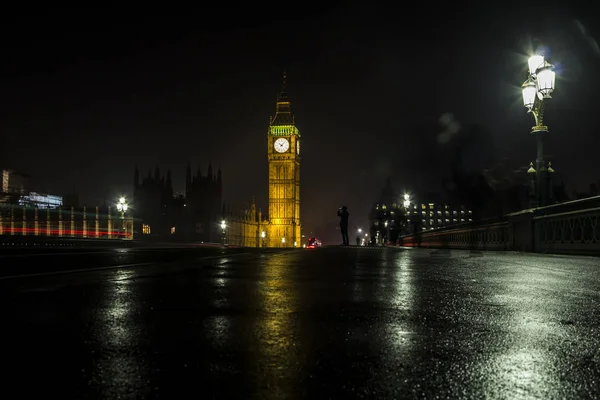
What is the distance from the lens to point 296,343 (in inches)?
103

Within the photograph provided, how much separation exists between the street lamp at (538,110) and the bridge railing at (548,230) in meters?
0.87

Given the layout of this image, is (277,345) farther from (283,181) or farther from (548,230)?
(283,181)

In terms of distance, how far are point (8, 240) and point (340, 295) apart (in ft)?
111

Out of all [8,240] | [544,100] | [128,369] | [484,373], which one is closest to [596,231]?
[544,100]

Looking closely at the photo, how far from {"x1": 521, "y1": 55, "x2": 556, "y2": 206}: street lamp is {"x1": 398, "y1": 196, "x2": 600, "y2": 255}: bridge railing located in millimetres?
874

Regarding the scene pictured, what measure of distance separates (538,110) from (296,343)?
15906 mm

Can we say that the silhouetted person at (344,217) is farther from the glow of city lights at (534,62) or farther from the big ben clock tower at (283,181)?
the big ben clock tower at (283,181)

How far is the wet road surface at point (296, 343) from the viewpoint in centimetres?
187

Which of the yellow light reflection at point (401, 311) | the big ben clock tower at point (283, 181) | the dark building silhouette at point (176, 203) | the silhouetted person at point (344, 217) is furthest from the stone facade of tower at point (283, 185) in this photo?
the yellow light reflection at point (401, 311)

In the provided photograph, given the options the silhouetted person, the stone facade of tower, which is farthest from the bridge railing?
the stone facade of tower

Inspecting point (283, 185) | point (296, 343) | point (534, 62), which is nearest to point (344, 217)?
point (534, 62)

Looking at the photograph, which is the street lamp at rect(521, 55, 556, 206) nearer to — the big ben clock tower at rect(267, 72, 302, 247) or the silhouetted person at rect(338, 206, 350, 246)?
the silhouetted person at rect(338, 206, 350, 246)

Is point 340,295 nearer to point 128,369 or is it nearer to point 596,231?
point 128,369

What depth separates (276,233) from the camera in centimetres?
13138
